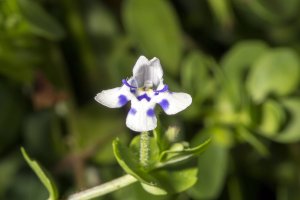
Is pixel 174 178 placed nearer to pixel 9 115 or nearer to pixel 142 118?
pixel 142 118

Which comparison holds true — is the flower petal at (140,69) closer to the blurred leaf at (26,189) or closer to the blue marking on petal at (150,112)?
the blue marking on petal at (150,112)

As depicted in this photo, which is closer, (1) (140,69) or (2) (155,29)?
(1) (140,69)

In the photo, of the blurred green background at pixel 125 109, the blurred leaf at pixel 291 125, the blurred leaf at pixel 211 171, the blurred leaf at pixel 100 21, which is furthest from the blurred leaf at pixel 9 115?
the blurred leaf at pixel 291 125

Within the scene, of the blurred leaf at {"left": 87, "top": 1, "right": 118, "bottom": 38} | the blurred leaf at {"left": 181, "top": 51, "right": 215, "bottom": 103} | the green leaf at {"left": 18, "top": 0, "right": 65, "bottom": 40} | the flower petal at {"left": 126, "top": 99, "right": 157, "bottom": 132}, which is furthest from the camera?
the blurred leaf at {"left": 87, "top": 1, "right": 118, "bottom": 38}

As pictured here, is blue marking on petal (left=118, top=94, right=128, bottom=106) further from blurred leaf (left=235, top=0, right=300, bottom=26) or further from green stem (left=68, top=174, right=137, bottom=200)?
blurred leaf (left=235, top=0, right=300, bottom=26)

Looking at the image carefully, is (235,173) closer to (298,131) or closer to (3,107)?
(298,131)

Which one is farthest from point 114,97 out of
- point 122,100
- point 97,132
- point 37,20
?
point 97,132

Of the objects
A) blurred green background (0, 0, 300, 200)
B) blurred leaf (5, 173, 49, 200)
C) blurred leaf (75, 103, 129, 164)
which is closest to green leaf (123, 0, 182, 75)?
blurred green background (0, 0, 300, 200)
